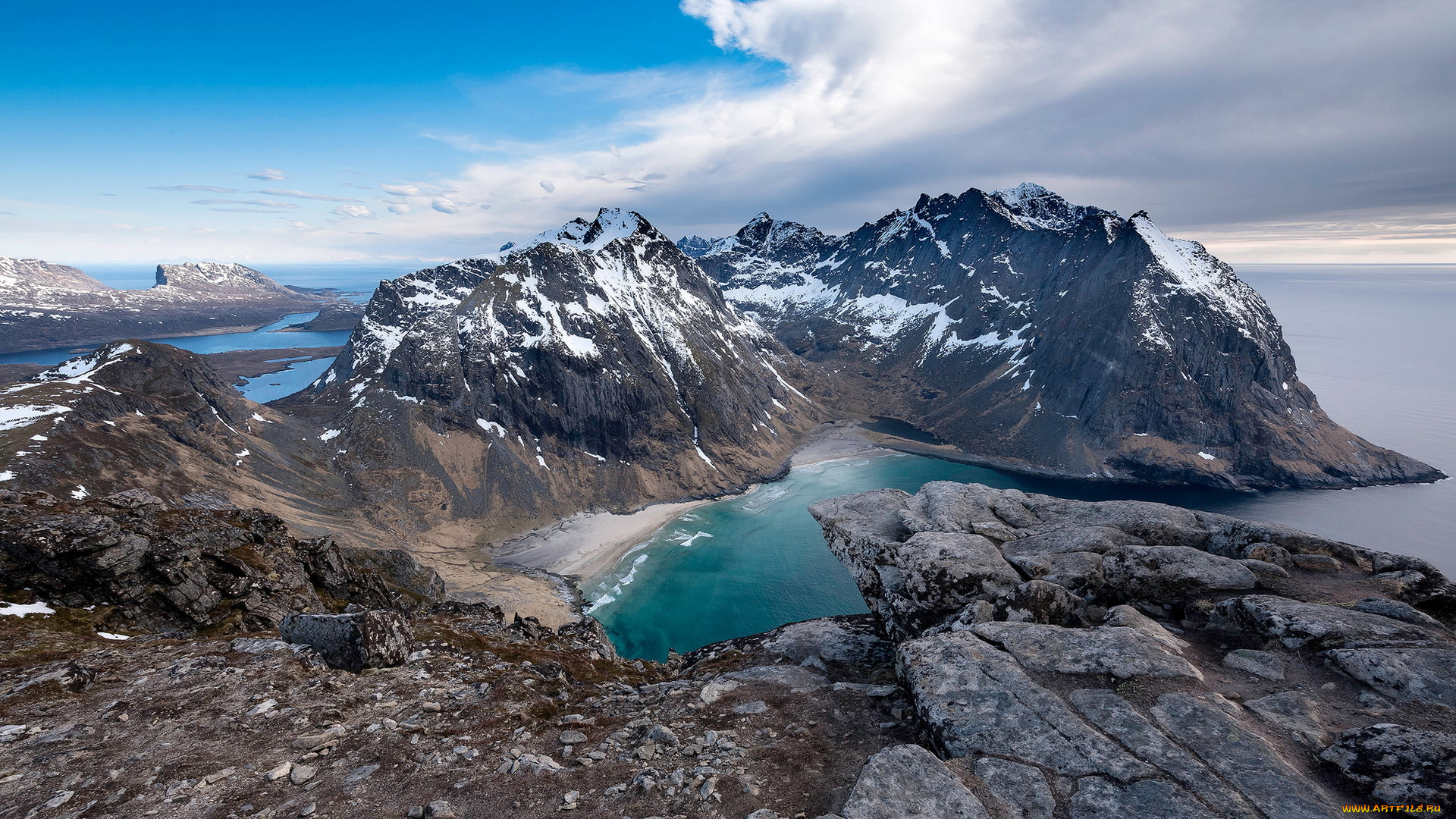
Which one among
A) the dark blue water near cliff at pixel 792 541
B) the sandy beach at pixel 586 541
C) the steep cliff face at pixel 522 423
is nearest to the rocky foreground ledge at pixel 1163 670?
the dark blue water near cliff at pixel 792 541

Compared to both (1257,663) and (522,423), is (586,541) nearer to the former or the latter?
(522,423)

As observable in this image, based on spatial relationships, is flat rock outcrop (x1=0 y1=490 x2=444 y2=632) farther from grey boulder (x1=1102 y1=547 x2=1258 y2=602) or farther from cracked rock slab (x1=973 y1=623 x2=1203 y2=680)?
grey boulder (x1=1102 y1=547 x2=1258 y2=602)

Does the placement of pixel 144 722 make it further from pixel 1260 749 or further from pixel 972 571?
pixel 1260 749

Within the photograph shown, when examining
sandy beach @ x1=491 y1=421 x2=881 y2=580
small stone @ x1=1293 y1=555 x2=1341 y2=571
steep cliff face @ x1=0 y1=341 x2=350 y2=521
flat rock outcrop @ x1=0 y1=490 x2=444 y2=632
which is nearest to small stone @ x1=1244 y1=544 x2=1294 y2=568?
small stone @ x1=1293 y1=555 x2=1341 y2=571

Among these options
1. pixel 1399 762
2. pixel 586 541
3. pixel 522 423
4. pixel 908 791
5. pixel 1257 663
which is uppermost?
pixel 1399 762

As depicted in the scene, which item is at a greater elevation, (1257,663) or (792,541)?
(1257,663)

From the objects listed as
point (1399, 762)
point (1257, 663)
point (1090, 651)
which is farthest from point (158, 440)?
point (1399, 762)

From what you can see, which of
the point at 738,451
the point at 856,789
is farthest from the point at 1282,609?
the point at 738,451
